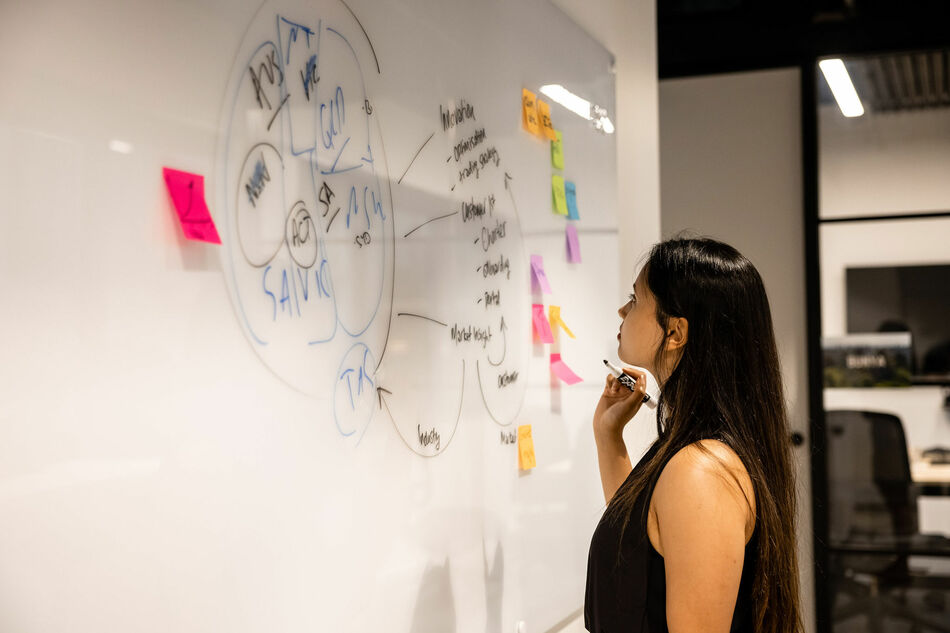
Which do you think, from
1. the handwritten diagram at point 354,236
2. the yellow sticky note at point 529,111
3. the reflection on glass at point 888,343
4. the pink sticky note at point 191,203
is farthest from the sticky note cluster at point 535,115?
the reflection on glass at point 888,343

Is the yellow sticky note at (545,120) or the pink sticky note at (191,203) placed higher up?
the yellow sticky note at (545,120)

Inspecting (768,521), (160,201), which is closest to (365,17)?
(160,201)

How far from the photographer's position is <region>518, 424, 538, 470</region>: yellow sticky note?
1.63 metres

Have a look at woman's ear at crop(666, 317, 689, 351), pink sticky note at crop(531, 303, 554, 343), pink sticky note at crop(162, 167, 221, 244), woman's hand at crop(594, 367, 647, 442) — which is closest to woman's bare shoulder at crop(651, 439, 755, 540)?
woman's ear at crop(666, 317, 689, 351)

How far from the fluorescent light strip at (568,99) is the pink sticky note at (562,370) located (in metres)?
0.53

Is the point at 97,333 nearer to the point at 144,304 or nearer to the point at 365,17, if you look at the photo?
the point at 144,304

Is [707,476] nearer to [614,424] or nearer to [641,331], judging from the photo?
[641,331]

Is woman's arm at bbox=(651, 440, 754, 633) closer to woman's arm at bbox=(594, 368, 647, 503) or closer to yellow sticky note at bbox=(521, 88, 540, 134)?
woman's arm at bbox=(594, 368, 647, 503)

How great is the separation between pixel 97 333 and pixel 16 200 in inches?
5.2

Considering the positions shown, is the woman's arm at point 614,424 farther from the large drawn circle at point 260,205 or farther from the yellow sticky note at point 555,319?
the large drawn circle at point 260,205

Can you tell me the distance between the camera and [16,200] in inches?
28.3

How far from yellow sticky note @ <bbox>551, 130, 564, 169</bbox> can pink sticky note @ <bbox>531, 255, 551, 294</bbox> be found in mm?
214

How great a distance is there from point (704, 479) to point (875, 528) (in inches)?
101

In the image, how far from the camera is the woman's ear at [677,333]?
4.24ft
